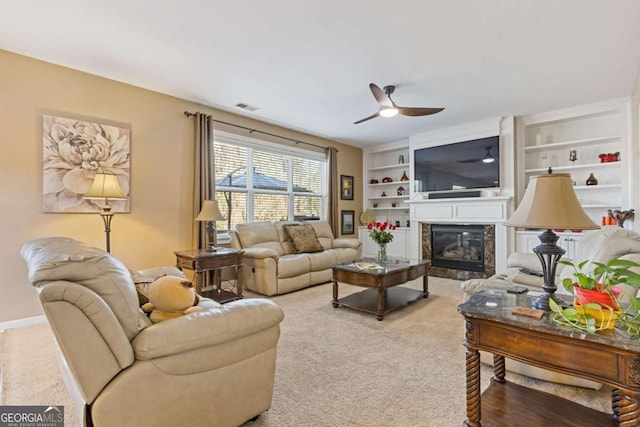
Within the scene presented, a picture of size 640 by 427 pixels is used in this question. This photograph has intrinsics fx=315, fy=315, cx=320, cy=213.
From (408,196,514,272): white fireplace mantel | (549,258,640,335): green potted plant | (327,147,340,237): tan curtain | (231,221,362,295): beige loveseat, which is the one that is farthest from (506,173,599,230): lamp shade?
(327,147,340,237): tan curtain

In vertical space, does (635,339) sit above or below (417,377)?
above

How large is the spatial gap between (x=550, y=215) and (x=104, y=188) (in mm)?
3508

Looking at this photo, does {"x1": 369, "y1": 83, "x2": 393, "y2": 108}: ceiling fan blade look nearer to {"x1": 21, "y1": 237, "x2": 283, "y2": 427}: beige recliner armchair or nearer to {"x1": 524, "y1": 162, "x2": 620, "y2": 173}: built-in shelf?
{"x1": 21, "y1": 237, "x2": 283, "y2": 427}: beige recliner armchair

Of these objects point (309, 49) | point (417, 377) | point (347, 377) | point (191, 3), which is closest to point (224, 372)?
point (347, 377)

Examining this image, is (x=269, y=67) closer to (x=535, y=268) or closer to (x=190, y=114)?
(x=190, y=114)

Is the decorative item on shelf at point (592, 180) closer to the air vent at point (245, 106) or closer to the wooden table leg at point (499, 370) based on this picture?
the wooden table leg at point (499, 370)

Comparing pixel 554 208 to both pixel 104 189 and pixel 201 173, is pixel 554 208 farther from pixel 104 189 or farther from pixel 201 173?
pixel 201 173

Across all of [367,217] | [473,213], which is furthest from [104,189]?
[473,213]

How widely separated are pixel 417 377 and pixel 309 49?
9.34 feet

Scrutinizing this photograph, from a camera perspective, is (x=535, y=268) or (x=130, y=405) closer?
(x=130, y=405)

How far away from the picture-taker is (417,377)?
2.11 m

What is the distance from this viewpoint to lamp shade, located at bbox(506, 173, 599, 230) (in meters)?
1.40

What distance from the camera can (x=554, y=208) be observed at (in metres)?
1.42

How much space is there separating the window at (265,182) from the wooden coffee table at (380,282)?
2.10m
